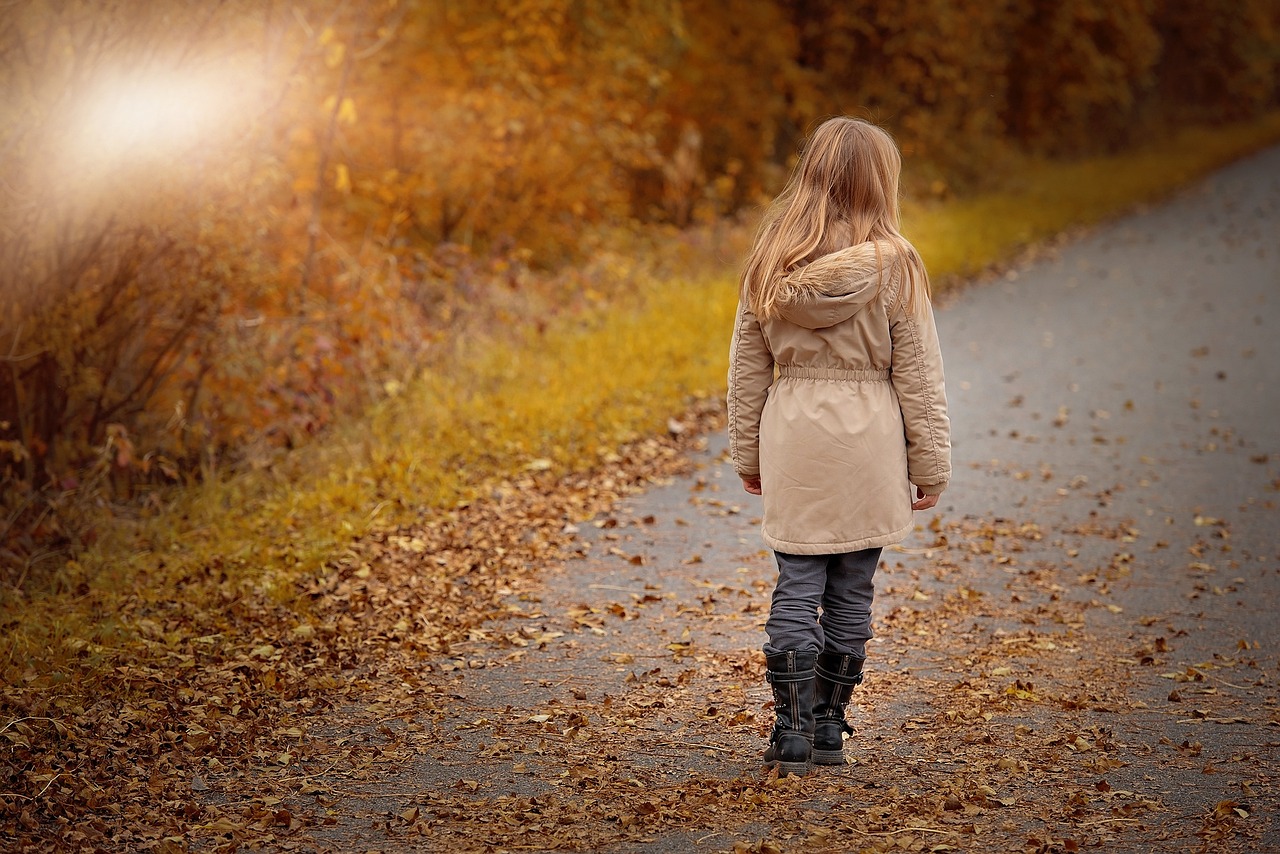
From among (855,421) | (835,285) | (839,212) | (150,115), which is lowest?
(855,421)

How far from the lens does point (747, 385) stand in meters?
3.97

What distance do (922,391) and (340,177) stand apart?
563 centimetres

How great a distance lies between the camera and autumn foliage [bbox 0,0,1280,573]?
660 centimetres

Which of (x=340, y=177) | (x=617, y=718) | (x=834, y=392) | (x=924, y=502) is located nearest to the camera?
(x=834, y=392)

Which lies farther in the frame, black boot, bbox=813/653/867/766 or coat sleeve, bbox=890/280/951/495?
black boot, bbox=813/653/867/766

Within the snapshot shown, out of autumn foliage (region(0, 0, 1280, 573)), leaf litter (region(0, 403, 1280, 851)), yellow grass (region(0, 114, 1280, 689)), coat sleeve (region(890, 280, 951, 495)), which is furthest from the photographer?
autumn foliage (region(0, 0, 1280, 573))

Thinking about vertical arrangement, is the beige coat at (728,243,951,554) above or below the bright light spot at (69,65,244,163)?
below

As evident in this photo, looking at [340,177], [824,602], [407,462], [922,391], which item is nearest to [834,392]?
[922,391]

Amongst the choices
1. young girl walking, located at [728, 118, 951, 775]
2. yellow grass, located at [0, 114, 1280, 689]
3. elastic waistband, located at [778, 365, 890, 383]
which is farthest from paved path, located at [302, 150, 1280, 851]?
elastic waistband, located at [778, 365, 890, 383]

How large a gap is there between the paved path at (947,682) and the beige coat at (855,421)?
0.80m

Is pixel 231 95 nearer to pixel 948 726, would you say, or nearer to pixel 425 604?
pixel 425 604

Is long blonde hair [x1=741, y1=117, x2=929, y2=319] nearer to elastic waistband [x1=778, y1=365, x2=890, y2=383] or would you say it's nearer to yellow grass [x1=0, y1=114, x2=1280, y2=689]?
elastic waistband [x1=778, y1=365, x2=890, y2=383]

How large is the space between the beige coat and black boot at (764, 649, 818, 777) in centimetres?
34

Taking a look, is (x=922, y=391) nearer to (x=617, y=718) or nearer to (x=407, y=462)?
(x=617, y=718)
